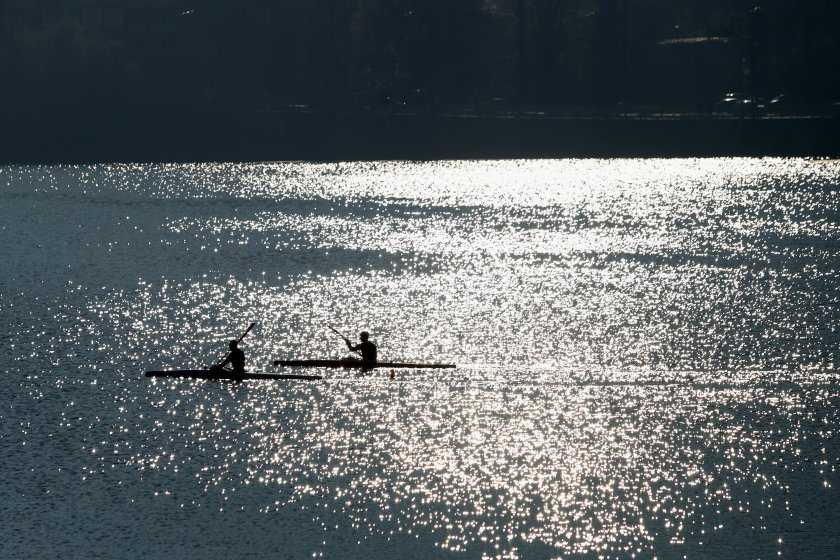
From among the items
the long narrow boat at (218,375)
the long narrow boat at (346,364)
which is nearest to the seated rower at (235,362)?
the long narrow boat at (218,375)

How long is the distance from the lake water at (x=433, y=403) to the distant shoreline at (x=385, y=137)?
38.3m

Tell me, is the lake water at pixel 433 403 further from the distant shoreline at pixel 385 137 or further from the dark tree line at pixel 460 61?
the dark tree line at pixel 460 61

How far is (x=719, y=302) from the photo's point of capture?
75.8 meters

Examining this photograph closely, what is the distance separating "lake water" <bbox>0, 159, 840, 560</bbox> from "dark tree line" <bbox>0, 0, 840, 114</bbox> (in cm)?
6276

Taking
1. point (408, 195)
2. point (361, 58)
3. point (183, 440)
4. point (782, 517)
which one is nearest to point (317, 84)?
point (361, 58)

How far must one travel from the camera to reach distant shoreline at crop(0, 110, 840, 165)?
149 meters

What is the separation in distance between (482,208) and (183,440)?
337 feet

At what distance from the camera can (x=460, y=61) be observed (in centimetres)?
17225

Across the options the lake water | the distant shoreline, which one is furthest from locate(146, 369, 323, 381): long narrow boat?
the distant shoreline

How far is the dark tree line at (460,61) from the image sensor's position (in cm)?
17138

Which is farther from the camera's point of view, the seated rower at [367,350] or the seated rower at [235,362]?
the seated rower at [367,350]

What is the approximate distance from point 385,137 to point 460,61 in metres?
14.0

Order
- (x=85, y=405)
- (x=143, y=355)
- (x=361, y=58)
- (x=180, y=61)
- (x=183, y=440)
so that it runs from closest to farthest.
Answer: (x=183, y=440)
(x=85, y=405)
(x=143, y=355)
(x=361, y=58)
(x=180, y=61)

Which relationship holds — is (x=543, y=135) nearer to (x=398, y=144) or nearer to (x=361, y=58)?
(x=398, y=144)
